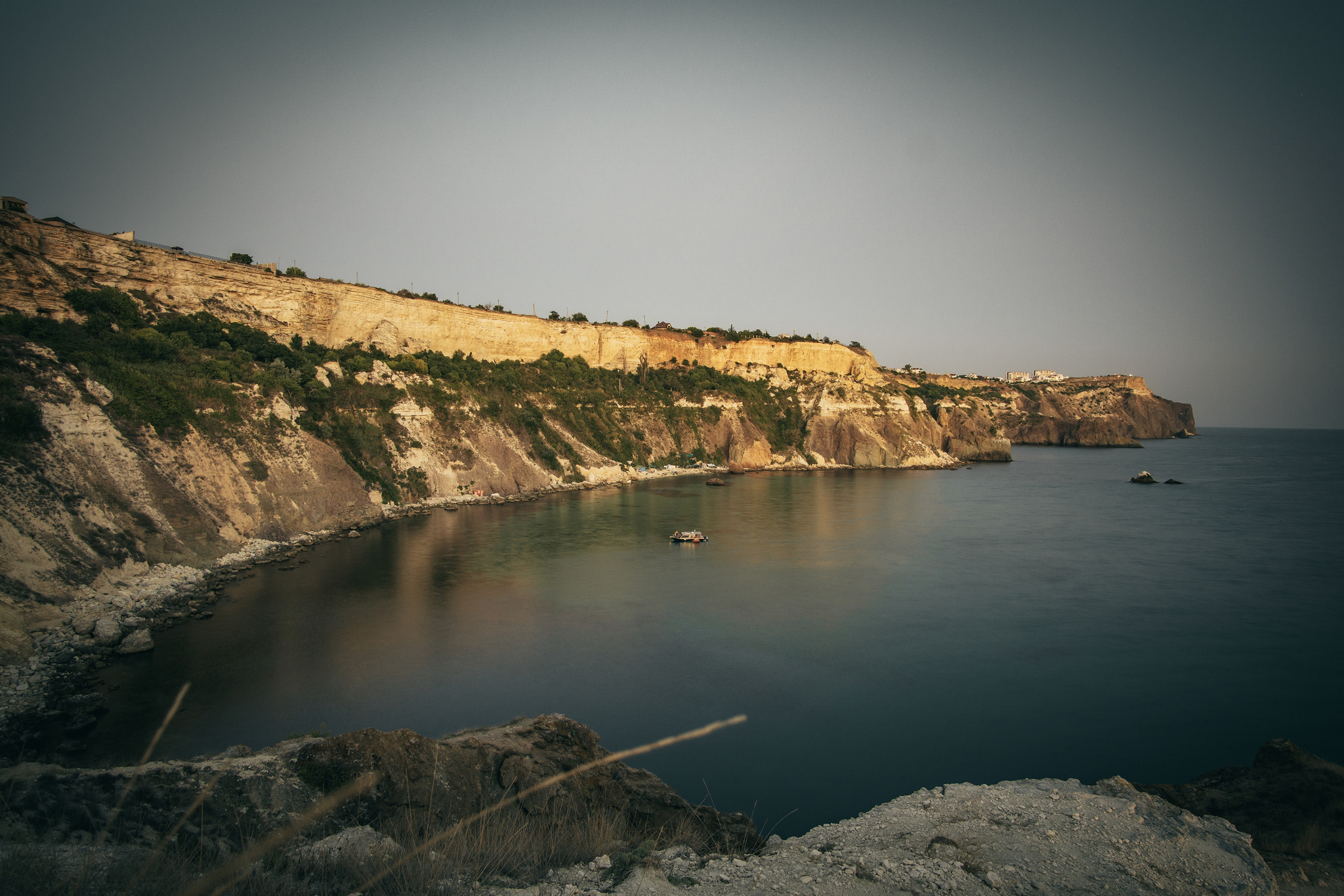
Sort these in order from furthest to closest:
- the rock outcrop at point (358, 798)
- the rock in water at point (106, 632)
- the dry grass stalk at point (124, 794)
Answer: the rock in water at point (106, 632) < the rock outcrop at point (358, 798) < the dry grass stalk at point (124, 794)

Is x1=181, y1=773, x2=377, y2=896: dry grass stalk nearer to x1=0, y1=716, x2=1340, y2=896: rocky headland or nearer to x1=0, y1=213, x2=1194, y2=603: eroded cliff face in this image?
x1=0, y1=716, x2=1340, y2=896: rocky headland

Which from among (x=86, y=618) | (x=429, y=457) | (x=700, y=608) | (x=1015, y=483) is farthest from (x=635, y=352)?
(x=86, y=618)

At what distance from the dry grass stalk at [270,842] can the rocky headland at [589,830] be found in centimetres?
9

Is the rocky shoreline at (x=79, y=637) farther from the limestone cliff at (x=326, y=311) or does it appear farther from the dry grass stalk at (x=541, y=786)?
the limestone cliff at (x=326, y=311)

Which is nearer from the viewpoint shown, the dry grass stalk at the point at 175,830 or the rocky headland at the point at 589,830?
the dry grass stalk at the point at 175,830

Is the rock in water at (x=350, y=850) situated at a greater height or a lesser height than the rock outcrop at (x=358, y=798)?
greater

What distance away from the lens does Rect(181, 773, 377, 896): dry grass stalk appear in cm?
453

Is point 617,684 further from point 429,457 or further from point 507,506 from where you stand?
point 429,457

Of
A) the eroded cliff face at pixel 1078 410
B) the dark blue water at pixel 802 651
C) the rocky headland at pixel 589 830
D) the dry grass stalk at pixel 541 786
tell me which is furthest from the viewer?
the eroded cliff face at pixel 1078 410

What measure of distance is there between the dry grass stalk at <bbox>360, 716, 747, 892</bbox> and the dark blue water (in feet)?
0.98

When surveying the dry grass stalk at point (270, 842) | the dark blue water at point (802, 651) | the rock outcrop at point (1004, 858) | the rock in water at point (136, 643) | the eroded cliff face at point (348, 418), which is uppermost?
the eroded cliff face at point (348, 418)

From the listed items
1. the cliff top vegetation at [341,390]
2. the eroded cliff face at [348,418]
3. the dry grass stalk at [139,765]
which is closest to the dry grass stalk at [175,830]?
the dry grass stalk at [139,765]

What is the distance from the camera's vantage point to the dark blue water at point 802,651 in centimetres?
1159

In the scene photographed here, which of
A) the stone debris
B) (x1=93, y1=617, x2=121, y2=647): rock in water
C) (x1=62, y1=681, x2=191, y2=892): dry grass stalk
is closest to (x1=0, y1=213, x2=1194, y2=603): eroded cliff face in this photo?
(x1=93, y1=617, x2=121, y2=647): rock in water
